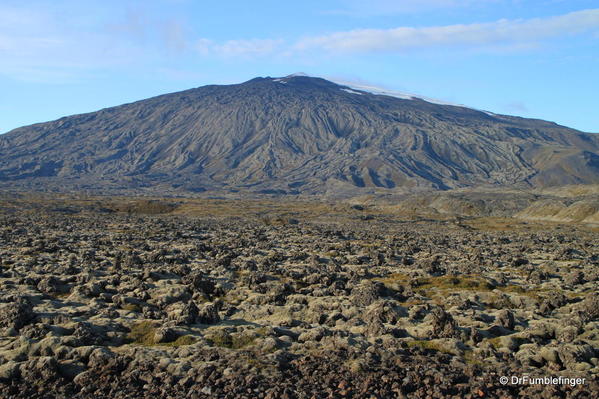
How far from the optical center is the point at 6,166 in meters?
199

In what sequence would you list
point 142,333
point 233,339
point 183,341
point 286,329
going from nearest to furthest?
point 183,341, point 233,339, point 142,333, point 286,329

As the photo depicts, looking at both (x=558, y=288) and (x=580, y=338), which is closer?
(x=580, y=338)

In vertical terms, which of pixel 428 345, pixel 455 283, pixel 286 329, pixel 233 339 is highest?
pixel 233 339

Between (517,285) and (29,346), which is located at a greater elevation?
(29,346)

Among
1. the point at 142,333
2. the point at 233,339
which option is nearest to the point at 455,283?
the point at 233,339

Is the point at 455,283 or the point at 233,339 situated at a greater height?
the point at 233,339

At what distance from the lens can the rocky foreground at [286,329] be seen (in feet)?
33.2

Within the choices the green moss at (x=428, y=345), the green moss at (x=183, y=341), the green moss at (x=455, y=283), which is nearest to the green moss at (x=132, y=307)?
the green moss at (x=183, y=341)

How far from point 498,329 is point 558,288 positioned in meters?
8.62

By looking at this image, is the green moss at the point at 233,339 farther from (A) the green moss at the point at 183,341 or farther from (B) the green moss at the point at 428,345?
(B) the green moss at the point at 428,345

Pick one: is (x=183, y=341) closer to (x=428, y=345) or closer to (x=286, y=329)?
(x=286, y=329)

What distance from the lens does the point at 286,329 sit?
13.9 metres

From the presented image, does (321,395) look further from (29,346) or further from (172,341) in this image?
(29,346)

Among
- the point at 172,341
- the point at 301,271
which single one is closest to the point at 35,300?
the point at 172,341
